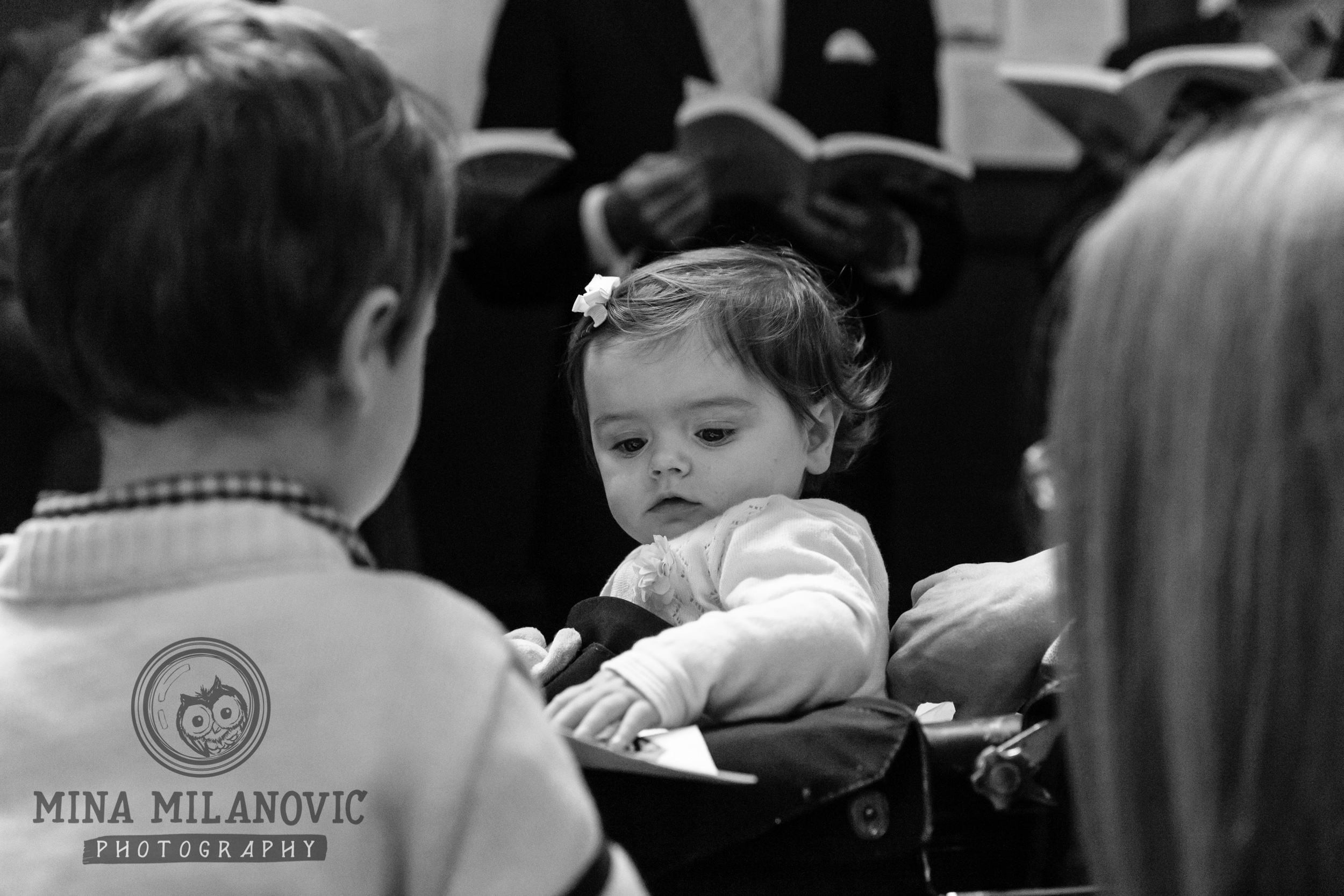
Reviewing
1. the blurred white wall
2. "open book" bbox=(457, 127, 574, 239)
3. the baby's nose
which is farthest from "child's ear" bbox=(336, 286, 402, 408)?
the blurred white wall

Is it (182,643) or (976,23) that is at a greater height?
(182,643)

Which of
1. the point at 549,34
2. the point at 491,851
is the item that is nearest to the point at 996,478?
the point at 549,34

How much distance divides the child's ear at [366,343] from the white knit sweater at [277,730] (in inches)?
2.6

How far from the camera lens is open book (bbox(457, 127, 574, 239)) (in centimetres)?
171

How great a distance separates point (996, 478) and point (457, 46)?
1311 mm

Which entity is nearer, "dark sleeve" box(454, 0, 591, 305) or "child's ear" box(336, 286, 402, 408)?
"child's ear" box(336, 286, 402, 408)

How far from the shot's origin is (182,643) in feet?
2.10

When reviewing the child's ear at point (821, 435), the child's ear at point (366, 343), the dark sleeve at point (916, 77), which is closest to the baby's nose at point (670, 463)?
the child's ear at point (821, 435)

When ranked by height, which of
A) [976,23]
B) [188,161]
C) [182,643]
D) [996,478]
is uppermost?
[188,161]

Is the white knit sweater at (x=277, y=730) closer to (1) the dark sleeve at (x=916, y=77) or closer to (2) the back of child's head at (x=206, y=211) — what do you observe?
(2) the back of child's head at (x=206, y=211)

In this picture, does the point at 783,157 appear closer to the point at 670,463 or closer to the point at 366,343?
the point at 670,463

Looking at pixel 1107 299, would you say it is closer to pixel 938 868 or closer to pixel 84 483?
pixel 938 868

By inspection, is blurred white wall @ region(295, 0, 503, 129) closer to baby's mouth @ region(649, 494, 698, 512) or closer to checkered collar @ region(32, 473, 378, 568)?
baby's mouth @ region(649, 494, 698, 512)

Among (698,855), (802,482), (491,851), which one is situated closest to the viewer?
(491,851)
